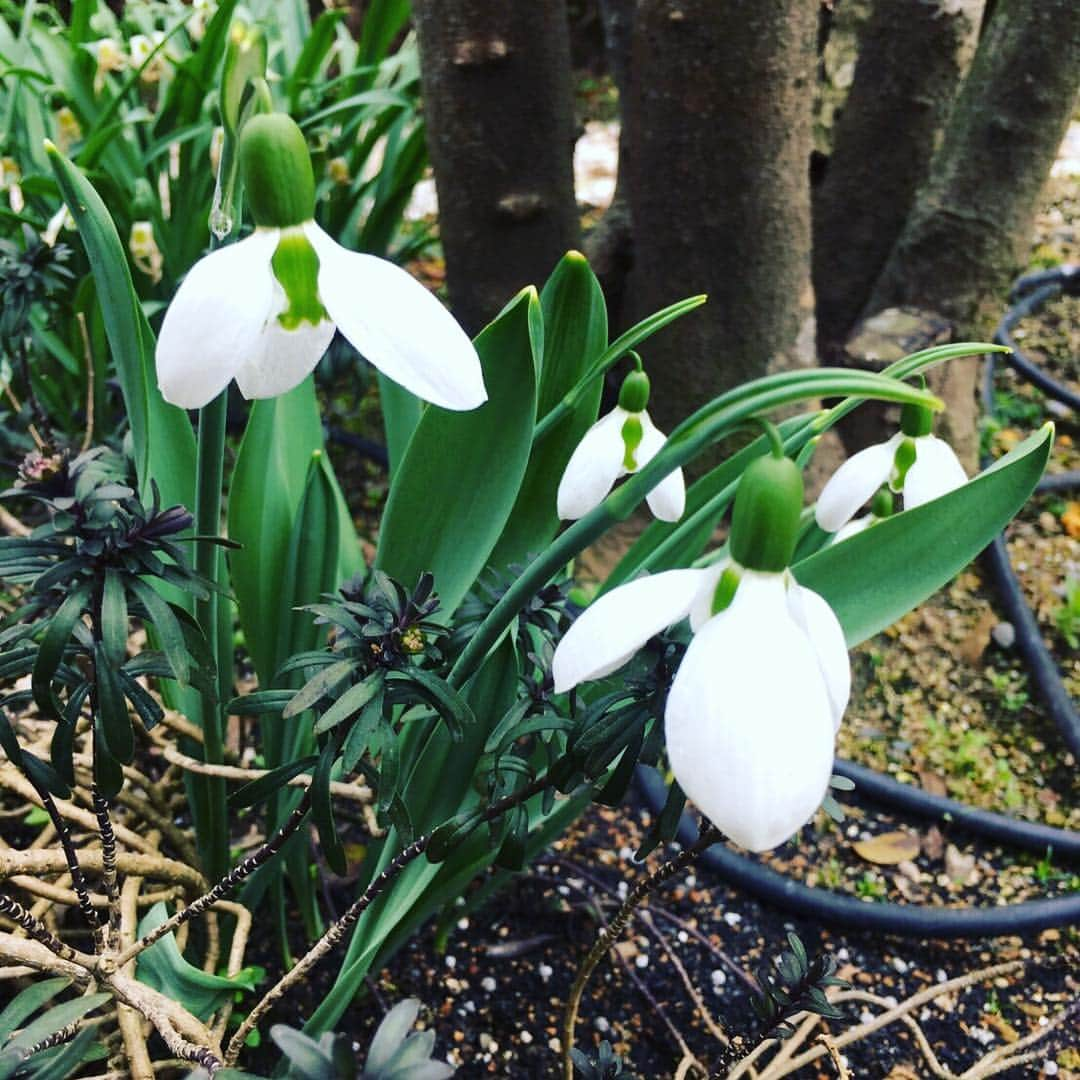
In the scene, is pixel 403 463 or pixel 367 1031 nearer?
pixel 403 463

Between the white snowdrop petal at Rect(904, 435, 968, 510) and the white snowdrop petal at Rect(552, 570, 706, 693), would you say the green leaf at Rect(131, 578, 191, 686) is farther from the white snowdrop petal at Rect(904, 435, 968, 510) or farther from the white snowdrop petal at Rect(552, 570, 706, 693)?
the white snowdrop petal at Rect(904, 435, 968, 510)

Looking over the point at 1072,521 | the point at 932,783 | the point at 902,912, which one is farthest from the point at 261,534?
the point at 1072,521

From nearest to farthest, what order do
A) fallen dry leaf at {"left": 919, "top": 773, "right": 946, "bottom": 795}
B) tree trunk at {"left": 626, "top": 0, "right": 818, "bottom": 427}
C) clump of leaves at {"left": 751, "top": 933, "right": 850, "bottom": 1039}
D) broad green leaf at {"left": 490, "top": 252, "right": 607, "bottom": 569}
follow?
clump of leaves at {"left": 751, "top": 933, "right": 850, "bottom": 1039}, broad green leaf at {"left": 490, "top": 252, "right": 607, "bottom": 569}, tree trunk at {"left": 626, "top": 0, "right": 818, "bottom": 427}, fallen dry leaf at {"left": 919, "top": 773, "right": 946, "bottom": 795}

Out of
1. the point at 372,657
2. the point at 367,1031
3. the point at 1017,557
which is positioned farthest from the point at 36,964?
the point at 1017,557

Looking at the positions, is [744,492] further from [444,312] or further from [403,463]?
[403,463]

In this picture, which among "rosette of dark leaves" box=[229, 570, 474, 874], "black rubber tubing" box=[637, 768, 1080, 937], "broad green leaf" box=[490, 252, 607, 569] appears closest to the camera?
"rosette of dark leaves" box=[229, 570, 474, 874]

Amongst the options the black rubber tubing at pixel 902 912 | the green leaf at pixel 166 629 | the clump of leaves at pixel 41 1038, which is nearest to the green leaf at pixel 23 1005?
the clump of leaves at pixel 41 1038

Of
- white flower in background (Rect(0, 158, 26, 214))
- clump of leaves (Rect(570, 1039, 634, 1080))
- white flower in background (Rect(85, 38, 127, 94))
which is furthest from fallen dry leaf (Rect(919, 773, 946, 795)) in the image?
white flower in background (Rect(85, 38, 127, 94))
